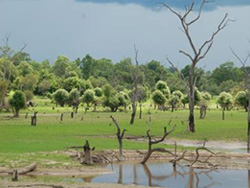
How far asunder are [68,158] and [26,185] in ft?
28.3

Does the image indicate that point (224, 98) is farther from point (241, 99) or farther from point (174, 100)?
point (174, 100)

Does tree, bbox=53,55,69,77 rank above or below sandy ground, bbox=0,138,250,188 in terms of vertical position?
above

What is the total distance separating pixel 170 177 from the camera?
27250mm

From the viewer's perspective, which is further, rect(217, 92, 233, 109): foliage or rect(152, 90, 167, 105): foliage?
rect(217, 92, 233, 109): foliage

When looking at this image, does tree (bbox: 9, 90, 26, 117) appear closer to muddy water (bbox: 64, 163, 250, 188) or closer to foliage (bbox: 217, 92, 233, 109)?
muddy water (bbox: 64, 163, 250, 188)

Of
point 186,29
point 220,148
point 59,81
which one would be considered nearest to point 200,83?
point 59,81

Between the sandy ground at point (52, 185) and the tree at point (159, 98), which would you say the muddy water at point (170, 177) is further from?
the tree at point (159, 98)

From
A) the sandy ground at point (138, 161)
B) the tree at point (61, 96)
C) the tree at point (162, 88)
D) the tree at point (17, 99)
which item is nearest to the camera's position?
the sandy ground at point (138, 161)

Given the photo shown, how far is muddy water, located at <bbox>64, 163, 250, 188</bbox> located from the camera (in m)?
25.3

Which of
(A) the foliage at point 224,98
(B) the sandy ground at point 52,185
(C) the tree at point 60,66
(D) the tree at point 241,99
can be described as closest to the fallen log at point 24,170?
(B) the sandy ground at point 52,185

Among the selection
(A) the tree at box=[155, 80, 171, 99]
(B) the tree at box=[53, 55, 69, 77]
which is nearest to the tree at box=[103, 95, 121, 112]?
(A) the tree at box=[155, 80, 171, 99]

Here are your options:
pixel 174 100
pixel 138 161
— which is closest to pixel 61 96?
pixel 174 100

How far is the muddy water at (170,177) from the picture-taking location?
997 inches

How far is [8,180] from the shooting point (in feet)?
77.3
